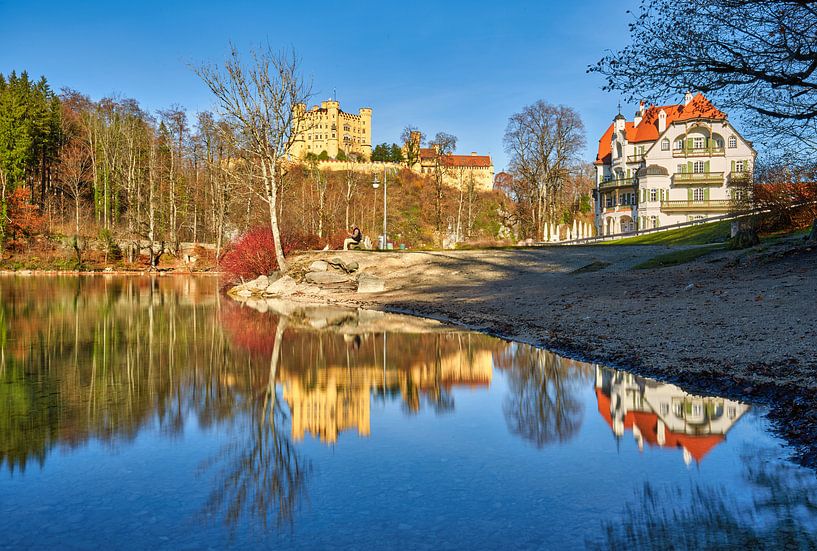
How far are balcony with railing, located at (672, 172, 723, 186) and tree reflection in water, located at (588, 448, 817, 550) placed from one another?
201 ft

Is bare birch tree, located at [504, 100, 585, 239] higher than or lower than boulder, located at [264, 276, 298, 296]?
higher

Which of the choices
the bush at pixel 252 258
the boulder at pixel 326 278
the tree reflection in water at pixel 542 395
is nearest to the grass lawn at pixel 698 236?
the boulder at pixel 326 278

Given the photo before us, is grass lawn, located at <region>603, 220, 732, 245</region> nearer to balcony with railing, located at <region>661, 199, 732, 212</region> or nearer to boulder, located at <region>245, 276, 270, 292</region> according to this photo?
boulder, located at <region>245, 276, 270, 292</region>

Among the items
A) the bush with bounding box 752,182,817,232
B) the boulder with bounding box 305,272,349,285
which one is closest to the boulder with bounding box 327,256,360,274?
the boulder with bounding box 305,272,349,285

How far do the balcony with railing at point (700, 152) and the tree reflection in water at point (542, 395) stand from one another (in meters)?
56.8

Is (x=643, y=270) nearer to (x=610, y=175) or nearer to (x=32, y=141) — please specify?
(x=610, y=175)

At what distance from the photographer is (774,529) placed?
4441 millimetres

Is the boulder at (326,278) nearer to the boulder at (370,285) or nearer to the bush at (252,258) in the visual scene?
the boulder at (370,285)

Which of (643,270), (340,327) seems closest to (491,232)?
(643,270)

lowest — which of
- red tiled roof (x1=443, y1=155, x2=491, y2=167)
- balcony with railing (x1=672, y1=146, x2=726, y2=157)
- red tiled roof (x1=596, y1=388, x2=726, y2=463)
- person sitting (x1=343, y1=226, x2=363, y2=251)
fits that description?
red tiled roof (x1=596, y1=388, x2=726, y2=463)

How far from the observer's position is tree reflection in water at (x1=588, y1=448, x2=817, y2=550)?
425 cm

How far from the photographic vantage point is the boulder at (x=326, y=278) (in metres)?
29.4

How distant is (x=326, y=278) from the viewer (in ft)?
97.1

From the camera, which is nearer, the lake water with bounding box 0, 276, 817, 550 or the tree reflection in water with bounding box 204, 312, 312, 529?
the lake water with bounding box 0, 276, 817, 550
